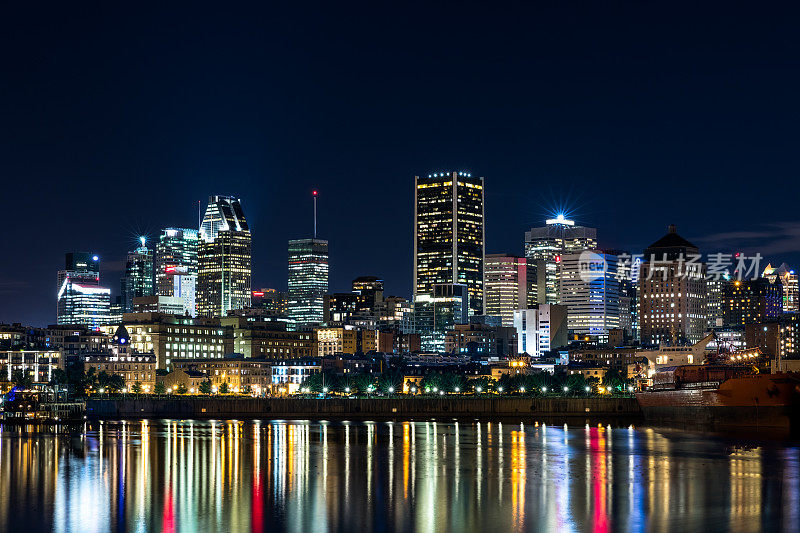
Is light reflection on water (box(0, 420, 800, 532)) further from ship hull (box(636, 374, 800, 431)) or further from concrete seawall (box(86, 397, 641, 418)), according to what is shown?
concrete seawall (box(86, 397, 641, 418))

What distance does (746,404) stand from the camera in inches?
5148

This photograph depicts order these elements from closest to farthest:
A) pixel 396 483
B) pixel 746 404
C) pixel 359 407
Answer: pixel 396 483 < pixel 746 404 < pixel 359 407

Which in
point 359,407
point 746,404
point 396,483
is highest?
point 746,404

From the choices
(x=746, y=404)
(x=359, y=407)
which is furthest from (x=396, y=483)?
(x=359, y=407)

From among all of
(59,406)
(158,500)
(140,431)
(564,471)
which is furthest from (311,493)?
(59,406)

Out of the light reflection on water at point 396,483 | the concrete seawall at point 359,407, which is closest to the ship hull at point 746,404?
the light reflection on water at point 396,483

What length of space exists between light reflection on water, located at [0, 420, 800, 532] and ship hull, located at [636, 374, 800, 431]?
15256 mm

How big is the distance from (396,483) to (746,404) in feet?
215

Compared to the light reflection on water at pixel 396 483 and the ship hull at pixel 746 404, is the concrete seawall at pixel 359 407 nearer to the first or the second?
the ship hull at pixel 746 404

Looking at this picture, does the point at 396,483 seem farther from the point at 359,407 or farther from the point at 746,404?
the point at 359,407

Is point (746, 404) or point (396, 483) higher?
point (746, 404)

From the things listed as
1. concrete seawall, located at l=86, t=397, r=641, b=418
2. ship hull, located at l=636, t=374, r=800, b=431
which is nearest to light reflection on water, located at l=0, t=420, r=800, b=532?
ship hull, located at l=636, t=374, r=800, b=431

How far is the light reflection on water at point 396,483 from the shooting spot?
62.9m

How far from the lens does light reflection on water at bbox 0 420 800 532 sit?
62.9 m
